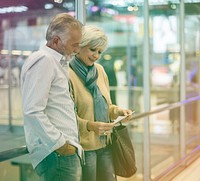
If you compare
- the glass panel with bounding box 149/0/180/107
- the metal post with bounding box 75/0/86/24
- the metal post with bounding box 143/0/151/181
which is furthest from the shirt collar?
the glass panel with bounding box 149/0/180/107

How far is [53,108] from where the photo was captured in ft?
6.31

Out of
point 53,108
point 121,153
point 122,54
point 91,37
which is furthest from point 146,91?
point 122,54

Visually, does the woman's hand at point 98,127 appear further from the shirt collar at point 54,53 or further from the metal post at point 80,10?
the metal post at point 80,10

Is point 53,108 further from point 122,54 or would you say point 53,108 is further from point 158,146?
point 122,54

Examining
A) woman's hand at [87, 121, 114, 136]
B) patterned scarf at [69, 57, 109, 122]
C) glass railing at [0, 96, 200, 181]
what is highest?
patterned scarf at [69, 57, 109, 122]

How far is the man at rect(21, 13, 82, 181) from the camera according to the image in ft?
5.97

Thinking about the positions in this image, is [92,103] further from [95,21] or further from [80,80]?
[95,21]

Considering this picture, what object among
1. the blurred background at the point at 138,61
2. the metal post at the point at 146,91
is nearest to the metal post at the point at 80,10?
the blurred background at the point at 138,61

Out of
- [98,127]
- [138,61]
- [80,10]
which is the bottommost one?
[98,127]

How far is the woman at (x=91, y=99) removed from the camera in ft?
7.47

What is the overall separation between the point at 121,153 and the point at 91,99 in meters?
0.43

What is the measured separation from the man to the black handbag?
1.67 ft

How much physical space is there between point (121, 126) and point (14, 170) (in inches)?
30.7

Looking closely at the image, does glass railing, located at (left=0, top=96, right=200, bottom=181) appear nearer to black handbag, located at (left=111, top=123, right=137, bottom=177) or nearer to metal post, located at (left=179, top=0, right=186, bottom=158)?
metal post, located at (left=179, top=0, right=186, bottom=158)
